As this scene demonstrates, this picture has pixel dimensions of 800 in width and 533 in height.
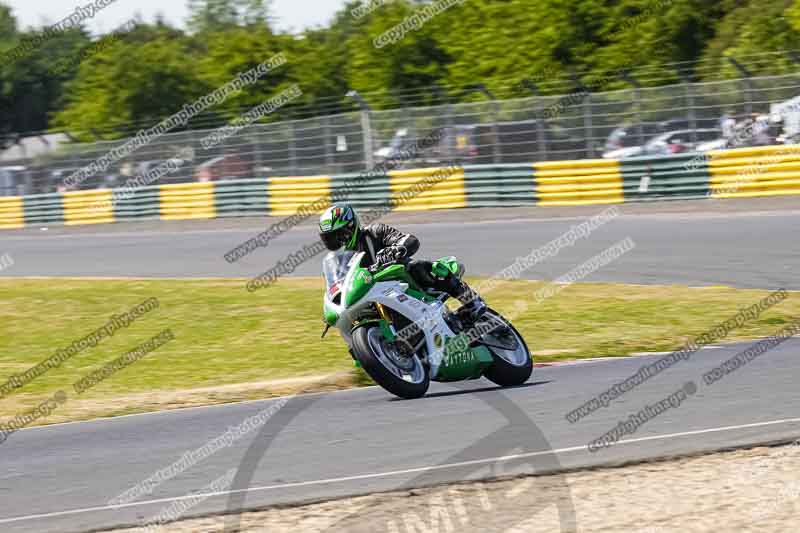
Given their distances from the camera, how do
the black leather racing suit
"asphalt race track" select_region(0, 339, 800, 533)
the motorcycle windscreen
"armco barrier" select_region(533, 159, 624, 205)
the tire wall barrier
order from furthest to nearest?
"armco barrier" select_region(533, 159, 624, 205), the tire wall barrier, the black leather racing suit, the motorcycle windscreen, "asphalt race track" select_region(0, 339, 800, 533)

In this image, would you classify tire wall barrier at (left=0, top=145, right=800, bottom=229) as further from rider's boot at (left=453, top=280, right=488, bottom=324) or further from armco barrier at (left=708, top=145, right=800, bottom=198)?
rider's boot at (left=453, top=280, right=488, bottom=324)

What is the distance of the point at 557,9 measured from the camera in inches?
1639

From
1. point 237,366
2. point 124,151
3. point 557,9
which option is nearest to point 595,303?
point 237,366

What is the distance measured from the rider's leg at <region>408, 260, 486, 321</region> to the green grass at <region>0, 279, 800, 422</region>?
6.13 feet

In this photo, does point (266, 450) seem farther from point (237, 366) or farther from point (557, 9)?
point (557, 9)

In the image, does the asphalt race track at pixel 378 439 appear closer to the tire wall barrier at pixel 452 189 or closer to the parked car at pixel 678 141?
the tire wall barrier at pixel 452 189

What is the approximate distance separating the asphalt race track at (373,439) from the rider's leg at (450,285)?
2.08 feet

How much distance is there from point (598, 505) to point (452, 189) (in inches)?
809

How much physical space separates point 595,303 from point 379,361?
6.57 meters

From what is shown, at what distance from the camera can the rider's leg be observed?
380 inches

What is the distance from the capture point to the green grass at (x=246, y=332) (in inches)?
476

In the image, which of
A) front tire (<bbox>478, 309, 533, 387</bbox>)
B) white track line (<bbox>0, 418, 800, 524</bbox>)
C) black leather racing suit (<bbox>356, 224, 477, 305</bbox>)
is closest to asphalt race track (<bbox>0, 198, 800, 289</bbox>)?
front tire (<bbox>478, 309, 533, 387</bbox>)

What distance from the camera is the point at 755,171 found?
72.6 feet

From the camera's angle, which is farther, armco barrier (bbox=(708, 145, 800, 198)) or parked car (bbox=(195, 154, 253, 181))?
parked car (bbox=(195, 154, 253, 181))
